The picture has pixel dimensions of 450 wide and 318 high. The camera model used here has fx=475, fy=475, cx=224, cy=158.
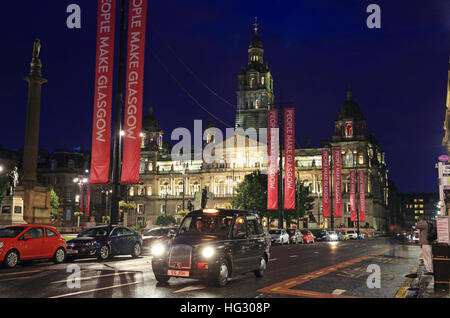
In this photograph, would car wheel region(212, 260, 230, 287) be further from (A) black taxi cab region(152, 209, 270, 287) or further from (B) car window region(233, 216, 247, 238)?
(B) car window region(233, 216, 247, 238)

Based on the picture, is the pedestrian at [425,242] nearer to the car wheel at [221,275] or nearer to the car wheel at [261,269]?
the car wheel at [261,269]

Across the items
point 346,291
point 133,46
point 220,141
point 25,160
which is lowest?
point 346,291

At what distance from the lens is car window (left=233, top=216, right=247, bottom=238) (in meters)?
12.9

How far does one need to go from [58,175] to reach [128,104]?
3295 inches

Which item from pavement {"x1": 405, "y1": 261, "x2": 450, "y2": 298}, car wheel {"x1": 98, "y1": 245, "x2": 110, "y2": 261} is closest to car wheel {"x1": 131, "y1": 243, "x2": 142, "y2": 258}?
car wheel {"x1": 98, "y1": 245, "x2": 110, "y2": 261}

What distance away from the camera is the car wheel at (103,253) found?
20159mm

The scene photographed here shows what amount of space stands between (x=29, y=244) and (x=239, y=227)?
868 cm

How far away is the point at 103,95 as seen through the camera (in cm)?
2195

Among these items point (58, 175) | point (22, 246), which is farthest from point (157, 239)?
point (58, 175)

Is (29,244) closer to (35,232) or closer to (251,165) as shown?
(35,232)

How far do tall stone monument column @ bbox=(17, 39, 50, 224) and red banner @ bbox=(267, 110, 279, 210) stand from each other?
17.8 metres

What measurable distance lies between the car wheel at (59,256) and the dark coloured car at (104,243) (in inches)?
15.1

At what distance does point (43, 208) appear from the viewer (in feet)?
107
